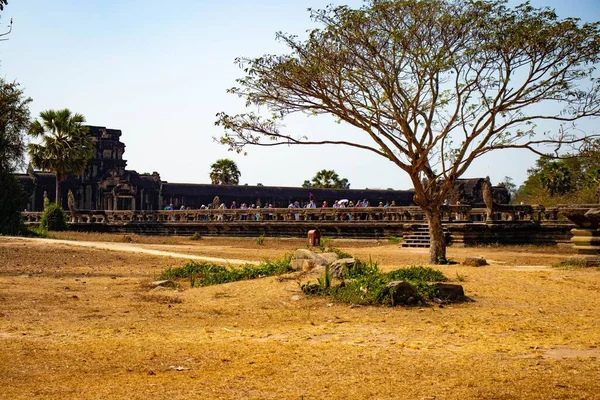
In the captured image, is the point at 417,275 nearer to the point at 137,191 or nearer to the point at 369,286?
the point at 369,286

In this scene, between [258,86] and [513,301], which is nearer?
[513,301]

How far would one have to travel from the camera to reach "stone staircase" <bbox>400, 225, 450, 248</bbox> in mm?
30883

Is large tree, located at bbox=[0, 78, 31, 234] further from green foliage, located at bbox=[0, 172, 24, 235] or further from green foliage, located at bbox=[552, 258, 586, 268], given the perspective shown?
green foliage, located at bbox=[552, 258, 586, 268]

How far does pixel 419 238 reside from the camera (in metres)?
31.9

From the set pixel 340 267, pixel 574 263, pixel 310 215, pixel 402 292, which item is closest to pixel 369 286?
pixel 402 292

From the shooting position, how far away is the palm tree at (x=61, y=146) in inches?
2010

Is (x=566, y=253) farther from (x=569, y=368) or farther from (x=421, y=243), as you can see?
(x=569, y=368)

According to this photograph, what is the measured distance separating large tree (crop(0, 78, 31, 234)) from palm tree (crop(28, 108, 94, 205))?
13104 millimetres

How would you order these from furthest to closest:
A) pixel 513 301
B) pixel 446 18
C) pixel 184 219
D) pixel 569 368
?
pixel 184 219
pixel 446 18
pixel 513 301
pixel 569 368

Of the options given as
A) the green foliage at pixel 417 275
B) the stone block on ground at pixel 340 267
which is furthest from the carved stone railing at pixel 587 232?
the stone block on ground at pixel 340 267

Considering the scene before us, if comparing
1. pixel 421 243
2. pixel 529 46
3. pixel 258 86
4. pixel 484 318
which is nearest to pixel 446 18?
pixel 529 46

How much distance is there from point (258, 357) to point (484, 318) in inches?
146

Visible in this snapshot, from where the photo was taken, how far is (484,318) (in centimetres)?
984

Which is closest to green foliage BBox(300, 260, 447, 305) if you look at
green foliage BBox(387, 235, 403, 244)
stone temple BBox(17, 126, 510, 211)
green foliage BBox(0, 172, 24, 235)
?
green foliage BBox(387, 235, 403, 244)
